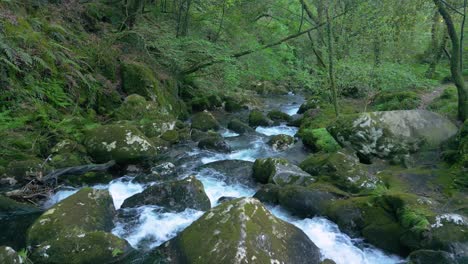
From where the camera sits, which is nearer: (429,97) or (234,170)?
(234,170)

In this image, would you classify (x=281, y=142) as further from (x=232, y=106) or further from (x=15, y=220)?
(x=15, y=220)

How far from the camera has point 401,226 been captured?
5.85 metres

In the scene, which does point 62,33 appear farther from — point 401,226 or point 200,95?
point 401,226

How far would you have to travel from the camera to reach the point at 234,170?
9.24 meters

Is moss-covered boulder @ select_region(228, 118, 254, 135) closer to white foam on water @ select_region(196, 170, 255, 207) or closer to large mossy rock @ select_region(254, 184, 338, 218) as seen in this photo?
white foam on water @ select_region(196, 170, 255, 207)

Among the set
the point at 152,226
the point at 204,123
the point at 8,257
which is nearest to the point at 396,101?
the point at 204,123

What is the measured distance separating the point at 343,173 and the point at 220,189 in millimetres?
2720

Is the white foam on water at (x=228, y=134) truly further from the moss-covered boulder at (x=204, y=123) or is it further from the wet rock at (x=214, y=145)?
the wet rock at (x=214, y=145)

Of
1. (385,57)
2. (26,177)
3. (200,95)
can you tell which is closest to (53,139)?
(26,177)

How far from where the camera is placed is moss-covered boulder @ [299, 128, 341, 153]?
10531mm

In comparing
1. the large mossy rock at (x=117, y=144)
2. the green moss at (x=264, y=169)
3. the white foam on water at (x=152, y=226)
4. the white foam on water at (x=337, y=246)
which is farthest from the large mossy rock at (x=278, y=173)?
the large mossy rock at (x=117, y=144)

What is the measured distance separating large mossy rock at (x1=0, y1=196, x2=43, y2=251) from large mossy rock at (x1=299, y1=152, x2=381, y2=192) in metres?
5.71

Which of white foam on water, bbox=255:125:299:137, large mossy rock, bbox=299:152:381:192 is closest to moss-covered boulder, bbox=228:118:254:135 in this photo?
white foam on water, bbox=255:125:299:137

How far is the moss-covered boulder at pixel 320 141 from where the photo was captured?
10.5 m
